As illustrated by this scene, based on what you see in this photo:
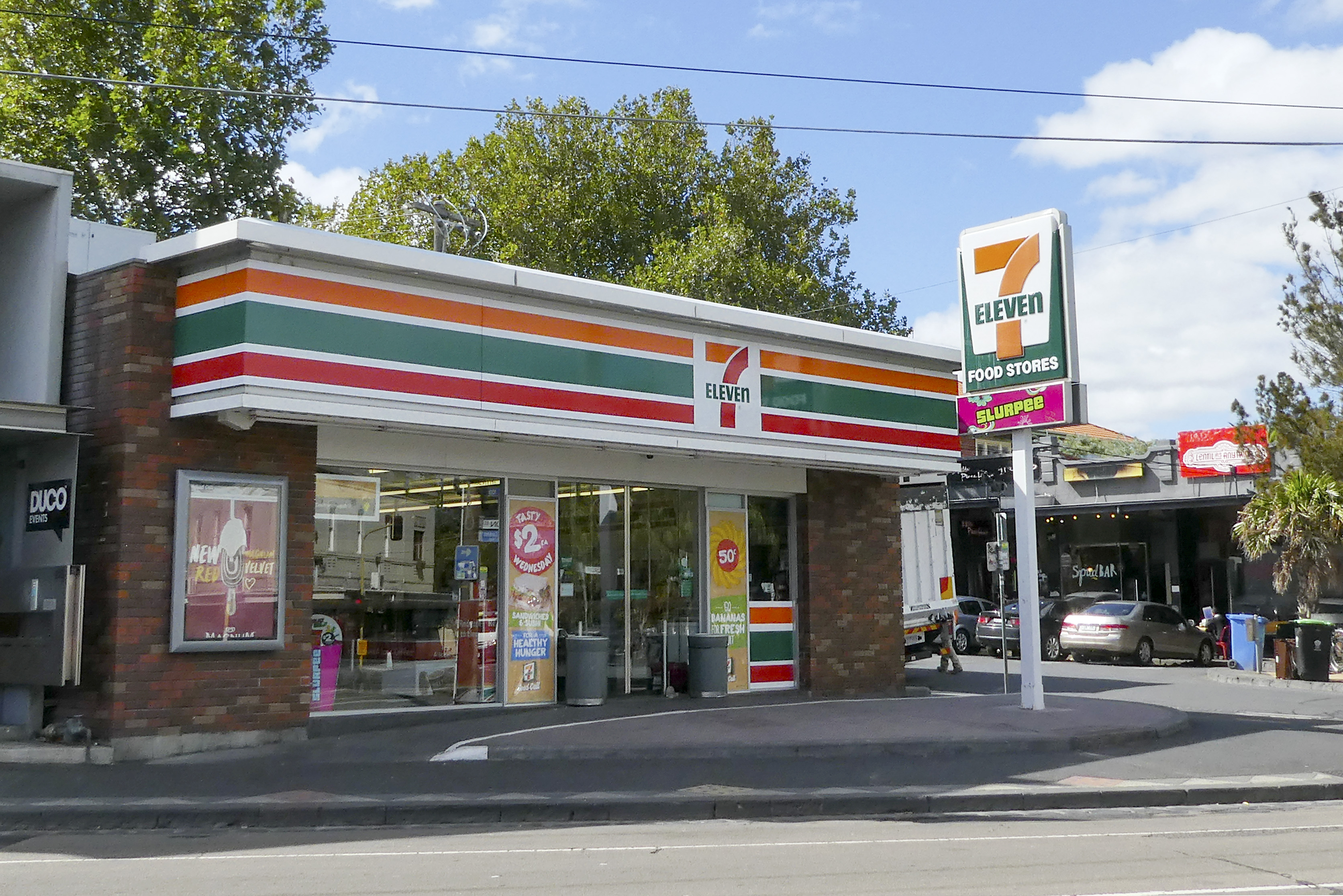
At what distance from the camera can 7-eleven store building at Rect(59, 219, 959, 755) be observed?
1238 cm

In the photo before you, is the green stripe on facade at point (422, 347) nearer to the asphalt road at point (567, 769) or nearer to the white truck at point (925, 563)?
the asphalt road at point (567, 769)

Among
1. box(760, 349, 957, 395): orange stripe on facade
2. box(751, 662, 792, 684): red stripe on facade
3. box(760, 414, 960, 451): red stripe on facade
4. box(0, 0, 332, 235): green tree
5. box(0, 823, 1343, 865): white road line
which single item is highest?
box(0, 0, 332, 235): green tree

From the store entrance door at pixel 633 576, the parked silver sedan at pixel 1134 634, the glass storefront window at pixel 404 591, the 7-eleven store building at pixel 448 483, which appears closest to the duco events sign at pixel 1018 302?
the 7-eleven store building at pixel 448 483

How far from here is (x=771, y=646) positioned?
1808 centimetres

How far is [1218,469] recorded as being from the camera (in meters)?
33.2

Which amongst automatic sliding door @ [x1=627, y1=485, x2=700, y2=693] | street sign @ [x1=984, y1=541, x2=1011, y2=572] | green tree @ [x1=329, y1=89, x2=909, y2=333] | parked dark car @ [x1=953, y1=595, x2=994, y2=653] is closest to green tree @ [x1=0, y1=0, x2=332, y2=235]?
green tree @ [x1=329, y1=89, x2=909, y2=333]

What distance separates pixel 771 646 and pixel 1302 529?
48.0ft

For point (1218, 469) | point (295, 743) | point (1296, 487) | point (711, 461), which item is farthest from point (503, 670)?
point (1218, 469)

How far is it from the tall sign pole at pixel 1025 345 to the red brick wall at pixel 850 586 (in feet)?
8.75

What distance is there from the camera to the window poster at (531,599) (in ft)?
50.8

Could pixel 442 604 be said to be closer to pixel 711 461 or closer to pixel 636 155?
pixel 711 461

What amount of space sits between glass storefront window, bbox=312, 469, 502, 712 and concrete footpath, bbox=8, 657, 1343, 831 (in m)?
0.48

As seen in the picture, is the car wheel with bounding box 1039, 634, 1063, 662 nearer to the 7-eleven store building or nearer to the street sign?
the street sign

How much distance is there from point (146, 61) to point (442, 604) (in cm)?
2015
